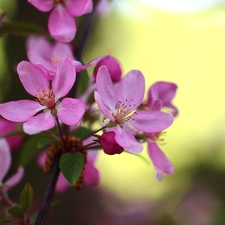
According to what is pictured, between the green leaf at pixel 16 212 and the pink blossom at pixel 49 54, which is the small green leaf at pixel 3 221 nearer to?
the green leaf at pixel 16 212

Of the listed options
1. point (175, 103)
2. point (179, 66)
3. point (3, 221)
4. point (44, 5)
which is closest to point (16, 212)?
point (3, 221)

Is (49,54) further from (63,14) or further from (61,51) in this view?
(63,14)

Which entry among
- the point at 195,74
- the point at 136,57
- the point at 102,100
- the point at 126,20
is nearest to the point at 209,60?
the point at 195,74

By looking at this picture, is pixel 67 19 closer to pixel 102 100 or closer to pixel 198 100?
pixel 102 100

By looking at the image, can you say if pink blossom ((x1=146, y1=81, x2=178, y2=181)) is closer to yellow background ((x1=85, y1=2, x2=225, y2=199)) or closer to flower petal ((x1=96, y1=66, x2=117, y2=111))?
flower petal ((x1=96, y1=66, x2=117, y2=111))

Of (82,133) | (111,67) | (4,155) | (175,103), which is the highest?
(111,67)

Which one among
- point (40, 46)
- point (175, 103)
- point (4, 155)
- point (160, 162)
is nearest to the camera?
point (160, 162)

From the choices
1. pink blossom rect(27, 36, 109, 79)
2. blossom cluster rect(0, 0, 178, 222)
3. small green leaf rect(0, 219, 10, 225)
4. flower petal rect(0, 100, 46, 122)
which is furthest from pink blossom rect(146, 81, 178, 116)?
small green leaf rect(0, 219, 10, 225)
